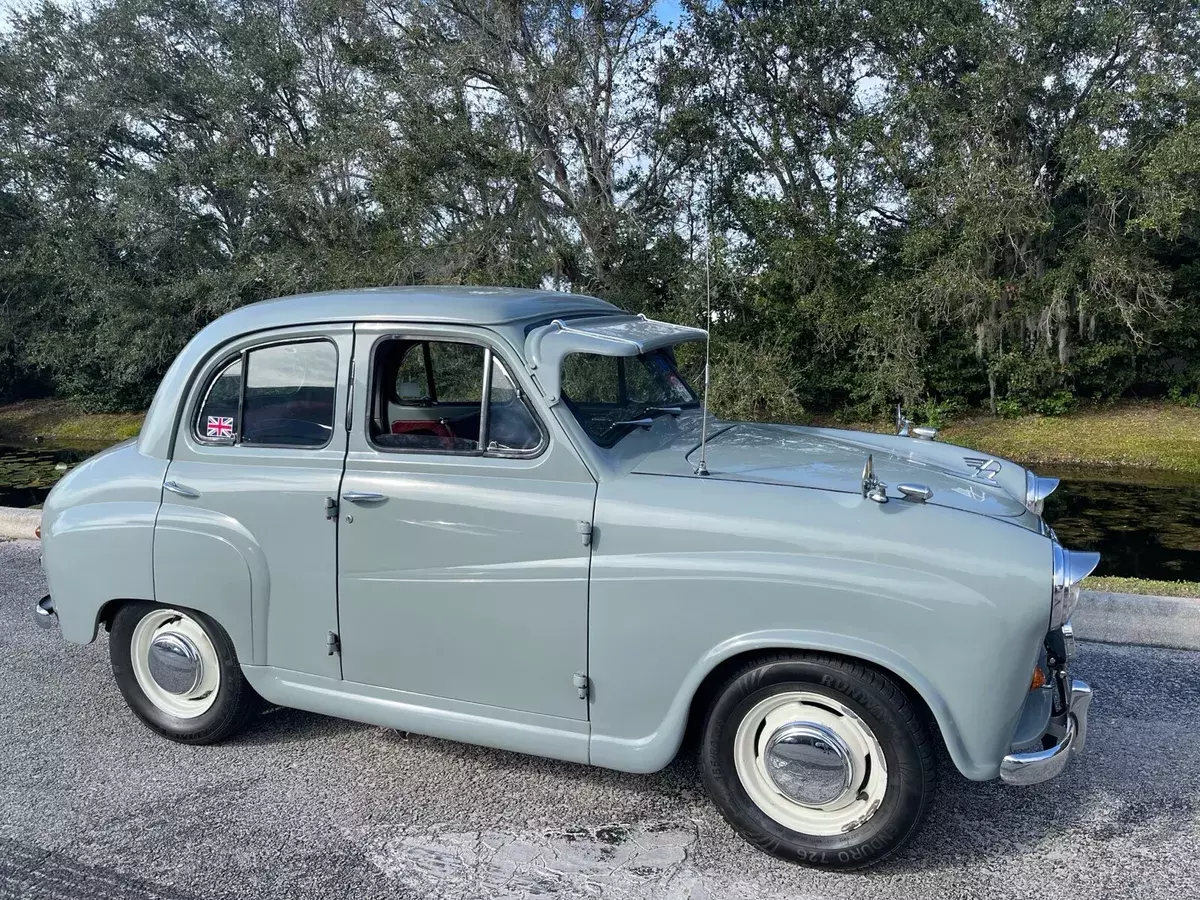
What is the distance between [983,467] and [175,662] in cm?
376

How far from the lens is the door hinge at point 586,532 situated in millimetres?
3295

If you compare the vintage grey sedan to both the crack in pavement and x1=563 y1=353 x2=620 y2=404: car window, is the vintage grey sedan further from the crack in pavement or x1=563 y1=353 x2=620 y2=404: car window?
the crack in pavement

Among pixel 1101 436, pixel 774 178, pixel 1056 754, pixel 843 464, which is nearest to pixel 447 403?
pixel 843 464

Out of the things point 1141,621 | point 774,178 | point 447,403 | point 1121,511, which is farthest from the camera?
point 774,178

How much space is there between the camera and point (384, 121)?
17547 mm

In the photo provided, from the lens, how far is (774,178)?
784 inches

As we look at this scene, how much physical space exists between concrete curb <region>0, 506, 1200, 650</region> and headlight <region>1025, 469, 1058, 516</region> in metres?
1.71

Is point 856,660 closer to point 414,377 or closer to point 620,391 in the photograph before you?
point 620,391

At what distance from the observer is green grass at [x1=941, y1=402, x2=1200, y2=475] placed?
623 inches

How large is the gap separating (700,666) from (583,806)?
34.5 inches

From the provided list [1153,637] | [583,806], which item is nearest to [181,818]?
[583,806]

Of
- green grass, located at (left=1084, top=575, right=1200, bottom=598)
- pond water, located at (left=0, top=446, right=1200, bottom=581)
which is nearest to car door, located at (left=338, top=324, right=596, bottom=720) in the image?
green grass, located at (left=1084, top=575, right=1200, bottom=598)

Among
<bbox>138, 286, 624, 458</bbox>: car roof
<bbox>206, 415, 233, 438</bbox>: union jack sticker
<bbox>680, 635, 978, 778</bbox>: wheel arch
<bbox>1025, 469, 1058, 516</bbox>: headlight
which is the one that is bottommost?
<bbox>680, 635, 978, 778</bbox>: wheel arch

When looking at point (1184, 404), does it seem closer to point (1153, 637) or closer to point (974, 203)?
point (974, 203)
